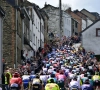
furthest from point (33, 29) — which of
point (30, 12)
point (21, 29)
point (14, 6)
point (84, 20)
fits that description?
point (84, 20)

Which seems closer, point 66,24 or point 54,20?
point 54,20

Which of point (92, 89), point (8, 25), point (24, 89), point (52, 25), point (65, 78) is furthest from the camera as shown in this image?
point (52, 25)

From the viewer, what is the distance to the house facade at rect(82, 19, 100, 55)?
73.1 m

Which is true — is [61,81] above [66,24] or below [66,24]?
below

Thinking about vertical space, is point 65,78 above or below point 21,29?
below

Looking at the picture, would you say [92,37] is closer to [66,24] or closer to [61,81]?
[66,24]

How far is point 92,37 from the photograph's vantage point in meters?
73.4

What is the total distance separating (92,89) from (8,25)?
64.4 ft

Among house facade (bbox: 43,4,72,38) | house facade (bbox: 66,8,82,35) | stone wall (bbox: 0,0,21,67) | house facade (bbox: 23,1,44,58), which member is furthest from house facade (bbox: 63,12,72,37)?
stone wall (bbox: 0,0,21,67)

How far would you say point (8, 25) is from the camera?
46000 mm

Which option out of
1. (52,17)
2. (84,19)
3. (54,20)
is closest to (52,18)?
(52,17)

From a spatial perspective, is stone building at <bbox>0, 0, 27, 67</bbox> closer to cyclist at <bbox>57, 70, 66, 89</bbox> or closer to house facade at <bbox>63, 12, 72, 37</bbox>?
cyclist at <bbox>57, 70, 66, 89</bbox>

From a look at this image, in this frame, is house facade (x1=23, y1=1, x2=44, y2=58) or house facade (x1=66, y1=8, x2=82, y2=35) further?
house facade (x1=66, y1=8, x2=82, y2=35)

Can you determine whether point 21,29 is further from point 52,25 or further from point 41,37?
point 52,25
